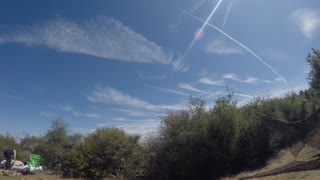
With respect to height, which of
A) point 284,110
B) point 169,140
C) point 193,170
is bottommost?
point 193,170

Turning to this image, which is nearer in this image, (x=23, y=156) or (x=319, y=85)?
(x=319, y=85)

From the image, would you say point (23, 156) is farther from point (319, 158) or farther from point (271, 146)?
point (319, 158)

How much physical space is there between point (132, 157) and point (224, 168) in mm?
11116

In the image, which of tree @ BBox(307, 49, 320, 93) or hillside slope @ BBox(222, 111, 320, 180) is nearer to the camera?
hillside slope @ BBox(222, 111, 320, 180)

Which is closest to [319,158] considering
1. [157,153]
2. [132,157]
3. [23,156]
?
[157,153]

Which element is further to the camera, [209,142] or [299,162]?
[209,142]

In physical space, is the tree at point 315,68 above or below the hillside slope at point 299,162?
above

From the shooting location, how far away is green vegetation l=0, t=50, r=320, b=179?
31.0 meters

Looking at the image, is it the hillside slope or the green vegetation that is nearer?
the hillside slope

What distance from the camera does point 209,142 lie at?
3044 cm

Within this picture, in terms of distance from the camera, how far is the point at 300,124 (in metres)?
32.2

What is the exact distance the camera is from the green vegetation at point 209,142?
31.0m

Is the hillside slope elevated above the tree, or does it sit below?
below

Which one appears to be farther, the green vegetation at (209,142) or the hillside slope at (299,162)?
the green vegetation at (209,142)
